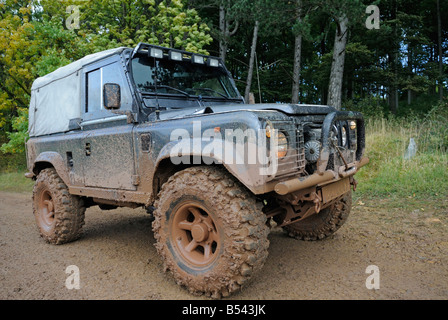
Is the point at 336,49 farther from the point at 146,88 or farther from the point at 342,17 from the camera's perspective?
the point at 146,88

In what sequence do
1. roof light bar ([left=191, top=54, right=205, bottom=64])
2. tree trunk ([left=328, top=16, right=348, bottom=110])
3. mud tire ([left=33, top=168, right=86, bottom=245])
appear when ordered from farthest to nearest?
tree trunk ([left=328, top=16, right=348, bottom=110]), mud tire ([left=33, top=168, right=86, bottom=245]), roof light bar ([left=191, top=54, right=205, bottom=64])

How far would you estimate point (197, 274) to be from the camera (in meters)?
2.69

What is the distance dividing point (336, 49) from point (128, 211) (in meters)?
8.20

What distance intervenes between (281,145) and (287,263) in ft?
4.84

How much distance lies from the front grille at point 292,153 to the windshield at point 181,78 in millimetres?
1677

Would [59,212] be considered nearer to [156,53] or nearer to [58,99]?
[58,99]

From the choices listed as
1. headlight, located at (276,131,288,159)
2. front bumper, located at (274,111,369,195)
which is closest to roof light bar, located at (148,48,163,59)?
headlight, located at (276,131,288,159)

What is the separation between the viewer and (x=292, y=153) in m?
2.62

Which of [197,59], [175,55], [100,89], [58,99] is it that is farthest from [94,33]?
[175,55]

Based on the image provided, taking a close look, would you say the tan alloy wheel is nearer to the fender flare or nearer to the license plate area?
the license plate area

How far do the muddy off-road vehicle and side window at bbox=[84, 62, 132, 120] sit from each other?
1cm

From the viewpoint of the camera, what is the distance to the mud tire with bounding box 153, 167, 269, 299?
97.3 inches

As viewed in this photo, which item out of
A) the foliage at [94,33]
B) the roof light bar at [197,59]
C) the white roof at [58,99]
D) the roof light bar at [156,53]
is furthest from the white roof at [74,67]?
the foliage at [94,33]
